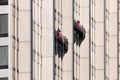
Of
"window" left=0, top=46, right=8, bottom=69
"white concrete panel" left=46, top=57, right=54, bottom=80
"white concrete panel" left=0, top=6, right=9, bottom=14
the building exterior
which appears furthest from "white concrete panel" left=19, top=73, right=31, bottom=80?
"white concrete panel" left=0, top=6, right=9, bottom=14

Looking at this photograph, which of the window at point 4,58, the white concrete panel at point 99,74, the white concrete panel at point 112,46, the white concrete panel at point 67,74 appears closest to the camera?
the window at point 4,58

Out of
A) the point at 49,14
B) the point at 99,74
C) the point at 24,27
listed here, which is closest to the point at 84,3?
the point at 99,74

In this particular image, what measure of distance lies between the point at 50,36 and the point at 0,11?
539cm

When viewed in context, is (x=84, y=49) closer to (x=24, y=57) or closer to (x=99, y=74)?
(x=99, y=74)

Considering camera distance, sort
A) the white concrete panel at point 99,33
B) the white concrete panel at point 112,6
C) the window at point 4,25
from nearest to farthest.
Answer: the window at point 4,25 < the white concrete panel at point 99,33 < the white concrete panel at point 112,6

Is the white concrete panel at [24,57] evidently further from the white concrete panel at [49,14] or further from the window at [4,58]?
the white concrete panel at [49,14]

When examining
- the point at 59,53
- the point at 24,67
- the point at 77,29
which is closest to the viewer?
the point at 24,67

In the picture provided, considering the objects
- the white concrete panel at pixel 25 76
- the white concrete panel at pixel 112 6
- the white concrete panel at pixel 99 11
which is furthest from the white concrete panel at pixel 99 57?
the white concrete panel at pixel 25 76

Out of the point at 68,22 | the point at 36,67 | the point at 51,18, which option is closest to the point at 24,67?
the point at 36,67

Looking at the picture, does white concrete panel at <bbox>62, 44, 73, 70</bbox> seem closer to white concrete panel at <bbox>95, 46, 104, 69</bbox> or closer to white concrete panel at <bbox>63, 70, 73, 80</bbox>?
white concrete panel at <bbox>63, 70, 73, 80</bbox>

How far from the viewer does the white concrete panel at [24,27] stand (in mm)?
65125

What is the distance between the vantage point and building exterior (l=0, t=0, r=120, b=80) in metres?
64.8

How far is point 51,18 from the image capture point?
224ft

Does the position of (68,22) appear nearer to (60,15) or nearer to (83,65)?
(60,15)
